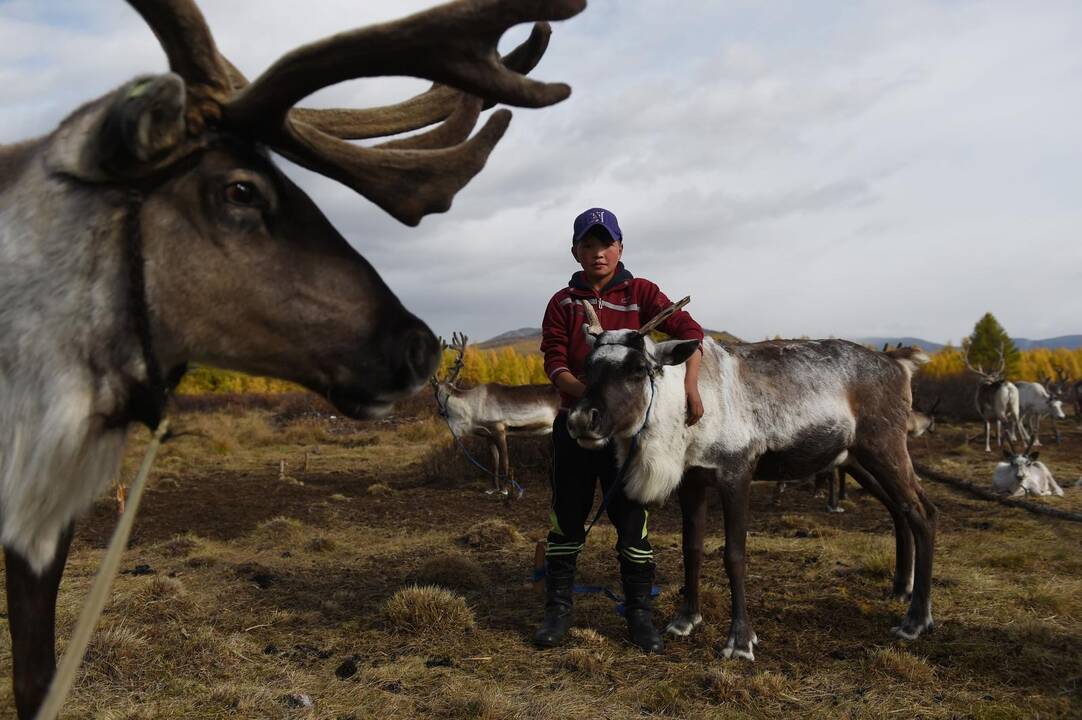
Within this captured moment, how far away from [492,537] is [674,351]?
13.9ft

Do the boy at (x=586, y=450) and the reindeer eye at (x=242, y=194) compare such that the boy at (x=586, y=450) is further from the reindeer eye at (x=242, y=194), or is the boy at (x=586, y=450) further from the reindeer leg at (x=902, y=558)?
the reindeer eye at (x=242, y=194)

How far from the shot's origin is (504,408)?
46.4 ft

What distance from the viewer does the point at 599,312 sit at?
5078mm

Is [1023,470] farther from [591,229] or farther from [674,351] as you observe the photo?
[591,229]

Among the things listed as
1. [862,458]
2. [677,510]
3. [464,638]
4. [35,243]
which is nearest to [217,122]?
[35,243]

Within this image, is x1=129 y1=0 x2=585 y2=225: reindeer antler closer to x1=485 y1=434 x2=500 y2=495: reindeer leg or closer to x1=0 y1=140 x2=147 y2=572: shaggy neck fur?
x1=0 y1=140 x2=147 y2=572: shaggy neck fur

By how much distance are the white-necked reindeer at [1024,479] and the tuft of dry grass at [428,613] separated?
9.71m

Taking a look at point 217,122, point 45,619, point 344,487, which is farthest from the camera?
point 344,487

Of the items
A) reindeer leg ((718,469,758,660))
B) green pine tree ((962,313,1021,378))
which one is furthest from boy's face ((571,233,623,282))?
green pine tree ((962,313,1021,378))

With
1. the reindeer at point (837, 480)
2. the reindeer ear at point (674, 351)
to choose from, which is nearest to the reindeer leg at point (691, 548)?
the reindeer ear at point (674, 351)

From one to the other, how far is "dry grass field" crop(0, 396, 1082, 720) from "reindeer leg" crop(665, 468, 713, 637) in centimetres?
12

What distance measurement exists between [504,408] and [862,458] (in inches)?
359

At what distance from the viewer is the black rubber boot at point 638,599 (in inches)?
195

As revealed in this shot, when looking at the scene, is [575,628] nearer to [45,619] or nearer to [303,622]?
[303,622]
